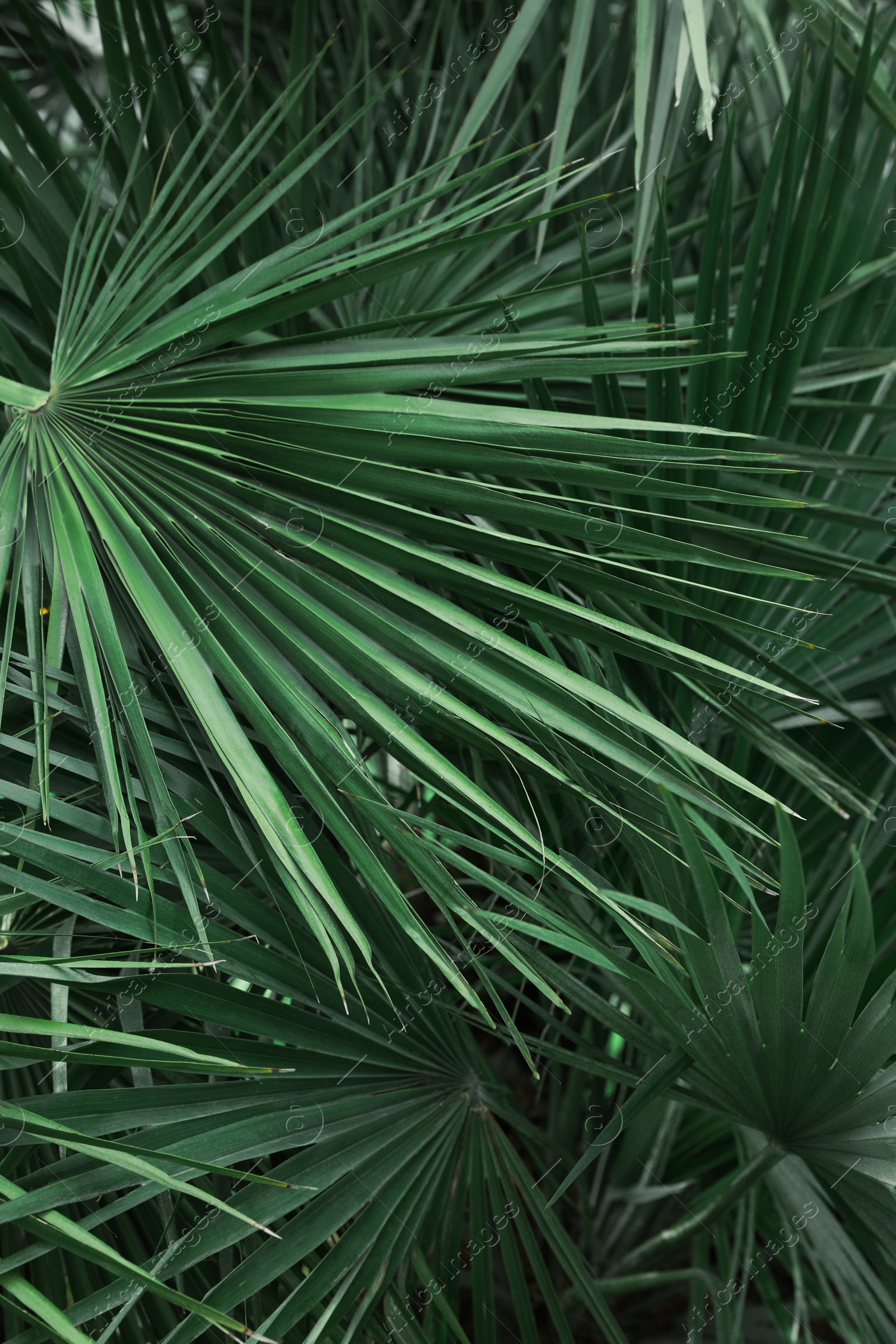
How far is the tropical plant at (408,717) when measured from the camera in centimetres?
58

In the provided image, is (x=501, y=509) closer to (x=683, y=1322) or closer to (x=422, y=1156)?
(x=422, y=1156)

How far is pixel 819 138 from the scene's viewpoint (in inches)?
31.2

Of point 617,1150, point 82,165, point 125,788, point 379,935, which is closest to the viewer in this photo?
point 125,788

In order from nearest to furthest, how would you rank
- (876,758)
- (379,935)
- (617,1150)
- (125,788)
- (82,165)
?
(125,788) → (379,935) → (876,758) → (617,1150) → (82,165)

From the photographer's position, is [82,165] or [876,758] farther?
[82,165]

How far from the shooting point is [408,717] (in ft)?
2.20

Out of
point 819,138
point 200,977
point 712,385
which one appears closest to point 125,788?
point 200,977

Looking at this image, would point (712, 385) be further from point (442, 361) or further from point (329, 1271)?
point (329, 1271)

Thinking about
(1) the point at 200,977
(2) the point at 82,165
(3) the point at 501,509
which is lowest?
(1) the point at 200,977

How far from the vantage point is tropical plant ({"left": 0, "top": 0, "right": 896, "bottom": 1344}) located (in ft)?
1.92

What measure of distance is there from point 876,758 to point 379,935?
61cm

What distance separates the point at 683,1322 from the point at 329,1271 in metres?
0.87

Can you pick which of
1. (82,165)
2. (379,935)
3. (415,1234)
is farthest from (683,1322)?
(82,165)

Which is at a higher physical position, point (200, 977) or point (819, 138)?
point (819, 138)
